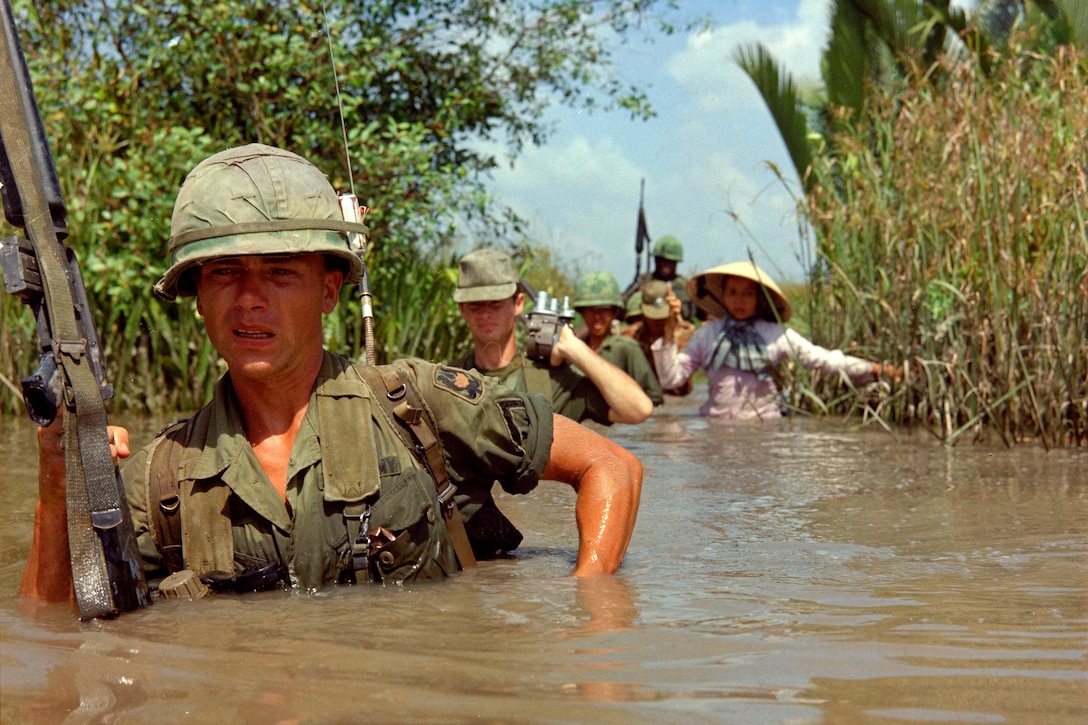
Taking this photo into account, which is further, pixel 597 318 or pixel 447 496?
pixel 597 318

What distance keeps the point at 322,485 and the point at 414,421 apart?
0.92 ft

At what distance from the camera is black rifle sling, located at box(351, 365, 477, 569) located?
328cm

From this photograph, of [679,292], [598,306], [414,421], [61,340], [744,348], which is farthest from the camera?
[679,292]

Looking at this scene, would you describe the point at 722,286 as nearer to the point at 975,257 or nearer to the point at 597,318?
the point at 597,318

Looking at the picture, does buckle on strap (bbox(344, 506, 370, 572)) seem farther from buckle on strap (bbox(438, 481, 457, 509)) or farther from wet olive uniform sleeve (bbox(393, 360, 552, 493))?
wet olive uniform sleeve (bbox(393, 360, 552, 493))

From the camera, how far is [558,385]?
6.75m

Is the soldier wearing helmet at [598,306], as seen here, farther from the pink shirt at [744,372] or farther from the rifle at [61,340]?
the rifle at [61,340]

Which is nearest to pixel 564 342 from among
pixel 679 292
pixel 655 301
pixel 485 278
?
pixel 485 278

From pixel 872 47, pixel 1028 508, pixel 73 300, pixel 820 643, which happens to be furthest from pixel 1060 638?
pixel 872 47

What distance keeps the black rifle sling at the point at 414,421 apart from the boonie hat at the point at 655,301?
7746mm

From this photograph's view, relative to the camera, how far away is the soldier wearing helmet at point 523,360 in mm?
6320

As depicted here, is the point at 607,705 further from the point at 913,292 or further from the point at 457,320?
the point at 457,320

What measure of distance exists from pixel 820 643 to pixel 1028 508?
2.75m

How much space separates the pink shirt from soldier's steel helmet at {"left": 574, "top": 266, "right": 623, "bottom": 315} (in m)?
0.63
